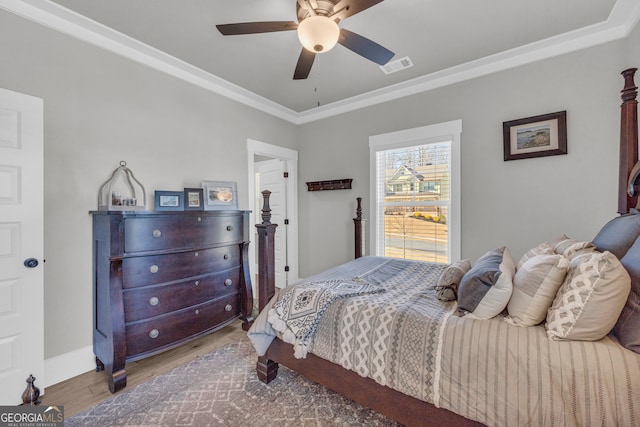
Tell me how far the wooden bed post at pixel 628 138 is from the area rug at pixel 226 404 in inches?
80.9

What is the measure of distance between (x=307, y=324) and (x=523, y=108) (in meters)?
2.84

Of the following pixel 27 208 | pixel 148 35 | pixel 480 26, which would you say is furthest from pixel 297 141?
pixel 27 208

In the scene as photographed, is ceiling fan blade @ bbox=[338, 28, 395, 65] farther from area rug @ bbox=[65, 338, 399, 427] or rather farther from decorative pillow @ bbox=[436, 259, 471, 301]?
area rug @ bbox=[65, 338, 399, 427]

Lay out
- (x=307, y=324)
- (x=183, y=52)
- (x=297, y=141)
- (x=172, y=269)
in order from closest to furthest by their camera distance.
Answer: (x=307, y=324), (x=172, y=269), (x=183, y=52), (x=297, y=141)

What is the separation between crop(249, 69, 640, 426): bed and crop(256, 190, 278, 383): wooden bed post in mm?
137

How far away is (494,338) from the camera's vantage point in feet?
3.98

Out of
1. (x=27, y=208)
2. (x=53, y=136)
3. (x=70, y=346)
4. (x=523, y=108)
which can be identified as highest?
(x=523, y=108)

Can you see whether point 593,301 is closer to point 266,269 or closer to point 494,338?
point 494,338

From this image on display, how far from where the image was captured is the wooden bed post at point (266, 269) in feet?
6.55

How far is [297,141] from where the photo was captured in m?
4.38

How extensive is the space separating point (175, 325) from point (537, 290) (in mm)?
2552

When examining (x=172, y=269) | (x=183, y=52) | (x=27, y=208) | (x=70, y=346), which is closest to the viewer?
(x=27, y=208)

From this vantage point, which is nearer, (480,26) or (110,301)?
(110,301)

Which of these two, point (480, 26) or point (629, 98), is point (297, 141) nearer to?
point (480, 26)
